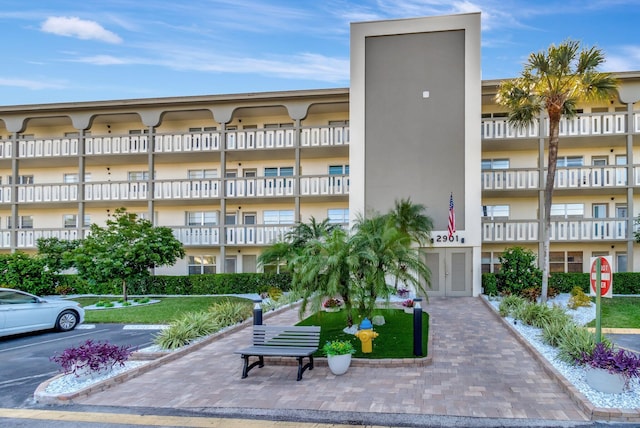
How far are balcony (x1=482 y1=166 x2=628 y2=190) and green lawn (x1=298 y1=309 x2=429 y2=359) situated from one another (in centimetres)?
938

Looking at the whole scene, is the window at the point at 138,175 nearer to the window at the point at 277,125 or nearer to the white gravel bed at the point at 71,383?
the window at the point at 277,125

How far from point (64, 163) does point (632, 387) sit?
94.1 feet

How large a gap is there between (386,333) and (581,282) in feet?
42.3

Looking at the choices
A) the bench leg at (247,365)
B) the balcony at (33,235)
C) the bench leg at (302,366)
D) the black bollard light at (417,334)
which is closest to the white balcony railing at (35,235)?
the balcony at (33,235)

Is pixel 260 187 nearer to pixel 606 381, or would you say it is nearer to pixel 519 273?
pixel 519 273

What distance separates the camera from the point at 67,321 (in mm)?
14242

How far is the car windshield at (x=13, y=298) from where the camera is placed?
1302 centimetres

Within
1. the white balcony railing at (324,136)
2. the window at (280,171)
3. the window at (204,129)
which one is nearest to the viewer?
the white balcony railing at (324,136)

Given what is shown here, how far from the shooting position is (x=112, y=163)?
86.1ft

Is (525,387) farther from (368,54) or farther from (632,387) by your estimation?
(368,54)

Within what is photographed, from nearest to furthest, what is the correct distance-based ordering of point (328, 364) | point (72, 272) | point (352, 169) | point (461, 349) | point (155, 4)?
1. point (328, 364)
2. point (461, 349)
3. point (155, 4)
4. point (352, 169)
5. point (72, 272)

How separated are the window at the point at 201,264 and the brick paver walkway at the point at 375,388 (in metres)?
15.1

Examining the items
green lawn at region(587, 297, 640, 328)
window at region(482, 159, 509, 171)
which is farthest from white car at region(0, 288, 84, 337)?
window at region(482, 159, 509, 171)

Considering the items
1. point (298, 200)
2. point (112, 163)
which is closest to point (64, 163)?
point (112, 163)
